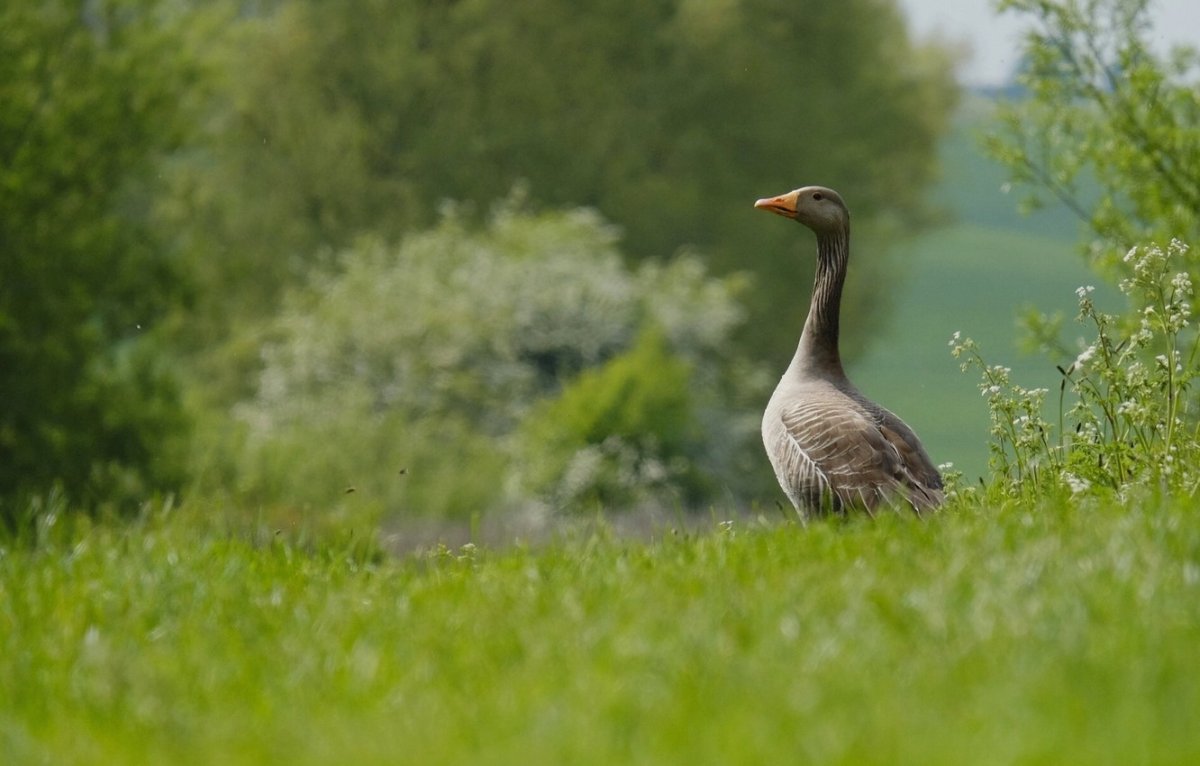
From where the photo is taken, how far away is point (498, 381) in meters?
27.8

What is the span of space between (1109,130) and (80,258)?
1361 centimetres

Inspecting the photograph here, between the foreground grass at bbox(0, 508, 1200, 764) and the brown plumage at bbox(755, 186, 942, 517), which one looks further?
the brown plumage at bbox(755, 186, 942, 517)

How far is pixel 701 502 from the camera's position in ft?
87.7

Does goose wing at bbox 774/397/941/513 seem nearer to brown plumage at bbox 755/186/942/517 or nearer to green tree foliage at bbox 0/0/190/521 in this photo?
brown plumage at bbox 755/186/942/517

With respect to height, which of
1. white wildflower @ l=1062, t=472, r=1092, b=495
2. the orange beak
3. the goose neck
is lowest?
white wildflower @ l=1062, t=472, r=1092, b=495

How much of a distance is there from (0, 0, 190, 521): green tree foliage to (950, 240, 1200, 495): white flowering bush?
15161 mm

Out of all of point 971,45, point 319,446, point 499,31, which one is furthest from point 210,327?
point 971,45

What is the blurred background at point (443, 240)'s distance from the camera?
20984 millimetres

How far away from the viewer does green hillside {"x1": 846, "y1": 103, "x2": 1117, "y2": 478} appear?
50.5 metres

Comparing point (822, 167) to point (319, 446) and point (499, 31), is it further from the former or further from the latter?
point (319, 446)

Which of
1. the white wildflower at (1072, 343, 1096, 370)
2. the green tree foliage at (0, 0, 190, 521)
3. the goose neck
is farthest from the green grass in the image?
the white wildflower at (1072, 343, 1096, 370)

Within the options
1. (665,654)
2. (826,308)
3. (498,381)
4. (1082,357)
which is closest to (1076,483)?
(1082,357)

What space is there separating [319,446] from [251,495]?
1715 mm

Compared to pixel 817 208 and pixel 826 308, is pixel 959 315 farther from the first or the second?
pixel 826 308
